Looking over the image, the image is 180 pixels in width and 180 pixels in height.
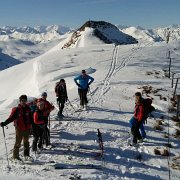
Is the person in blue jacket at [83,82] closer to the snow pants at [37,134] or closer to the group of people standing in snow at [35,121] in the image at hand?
the group of people standing in snow at [35,121]

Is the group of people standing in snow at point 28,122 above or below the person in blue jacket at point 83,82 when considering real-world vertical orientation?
below

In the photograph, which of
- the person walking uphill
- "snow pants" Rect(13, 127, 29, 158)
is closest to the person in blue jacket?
the person walking uphill

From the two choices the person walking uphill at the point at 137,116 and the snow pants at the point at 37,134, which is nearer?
the snow pants at the point at 37,134

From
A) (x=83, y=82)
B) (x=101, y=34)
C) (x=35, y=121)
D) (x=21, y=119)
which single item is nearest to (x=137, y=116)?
(x=35, y=121)

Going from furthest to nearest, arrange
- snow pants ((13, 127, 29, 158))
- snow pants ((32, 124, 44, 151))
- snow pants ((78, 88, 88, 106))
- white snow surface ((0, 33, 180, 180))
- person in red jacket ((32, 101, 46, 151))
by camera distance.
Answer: snow pants ((78, 88, 88, 106)) → snow pants ((32, 124, 44, 151)) → person in red jacket ((32, 101, 46, 151)) → snow pants ((13, 127, 29, 158)) → white snow surface ((0, 33, 180, 180))

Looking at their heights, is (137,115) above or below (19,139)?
above

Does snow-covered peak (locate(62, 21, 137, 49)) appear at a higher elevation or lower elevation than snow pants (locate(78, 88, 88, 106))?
higher

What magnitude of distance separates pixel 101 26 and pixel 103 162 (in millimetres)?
108860

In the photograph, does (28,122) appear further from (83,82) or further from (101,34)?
(101,34)

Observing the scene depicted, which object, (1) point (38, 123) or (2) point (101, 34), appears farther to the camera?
(2) point (101, 34)

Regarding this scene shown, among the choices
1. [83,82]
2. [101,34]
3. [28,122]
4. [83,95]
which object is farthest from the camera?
[101,34]

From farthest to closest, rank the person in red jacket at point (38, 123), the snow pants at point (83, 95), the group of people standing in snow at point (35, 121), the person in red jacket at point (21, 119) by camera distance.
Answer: the snow pants at point (83, 95) < the person in red jacket at point (38, 123) < the group of people standing in snow at point (35, 121) < the person in red jacket at point (21, 119)

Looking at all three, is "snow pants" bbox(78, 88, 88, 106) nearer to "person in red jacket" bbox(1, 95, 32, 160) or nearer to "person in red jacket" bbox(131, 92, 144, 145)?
"person in red jacket" bbox(131, 92, 144, 145)

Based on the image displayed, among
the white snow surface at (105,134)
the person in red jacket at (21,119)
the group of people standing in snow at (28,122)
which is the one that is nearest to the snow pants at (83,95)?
the white snow surface at (105,134)
